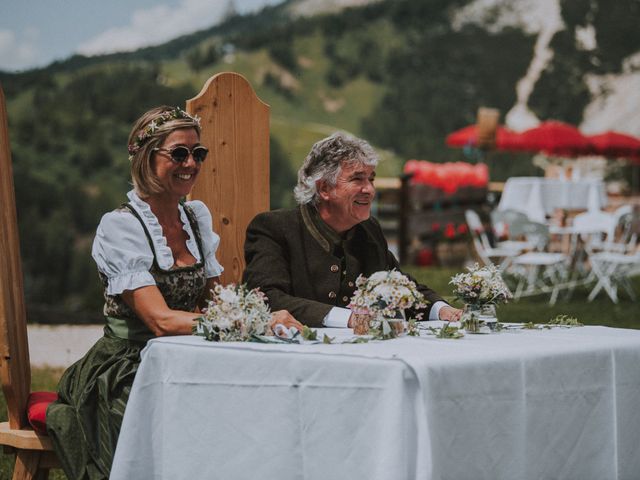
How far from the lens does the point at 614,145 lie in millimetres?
17656

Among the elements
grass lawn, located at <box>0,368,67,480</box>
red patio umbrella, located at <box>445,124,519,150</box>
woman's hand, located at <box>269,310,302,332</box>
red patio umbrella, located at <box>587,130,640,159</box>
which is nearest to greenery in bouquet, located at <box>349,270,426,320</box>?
woman's hand, located at <box>269,310,302,332</box>

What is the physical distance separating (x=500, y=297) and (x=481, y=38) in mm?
20646

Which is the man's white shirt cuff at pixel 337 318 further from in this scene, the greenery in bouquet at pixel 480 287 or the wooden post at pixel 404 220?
the wooden post at pixel 404 220

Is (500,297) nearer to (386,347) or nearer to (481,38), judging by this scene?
(386,347)

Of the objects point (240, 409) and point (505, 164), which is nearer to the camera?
point (240, 409)

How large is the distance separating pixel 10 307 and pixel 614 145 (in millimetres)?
15529

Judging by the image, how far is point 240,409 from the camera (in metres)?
2.78

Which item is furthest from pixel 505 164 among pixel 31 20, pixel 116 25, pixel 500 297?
pixel 500 297

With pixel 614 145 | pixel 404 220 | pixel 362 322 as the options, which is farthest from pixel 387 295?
pixel 614 145

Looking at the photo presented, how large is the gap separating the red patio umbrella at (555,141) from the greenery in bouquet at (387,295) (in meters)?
14.4

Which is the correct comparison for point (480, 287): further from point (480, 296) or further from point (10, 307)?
point (10, 307)

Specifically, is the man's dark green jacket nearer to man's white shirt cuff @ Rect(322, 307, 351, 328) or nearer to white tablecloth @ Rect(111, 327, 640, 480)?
man's white shirt cuff @ Rect(322, 307, 351, 328)

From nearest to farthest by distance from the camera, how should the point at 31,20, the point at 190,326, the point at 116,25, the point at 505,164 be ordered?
the point at 190,326, the point at 31,20, the point at 116,25, the point at 505,164

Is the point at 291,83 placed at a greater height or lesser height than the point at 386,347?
greater
